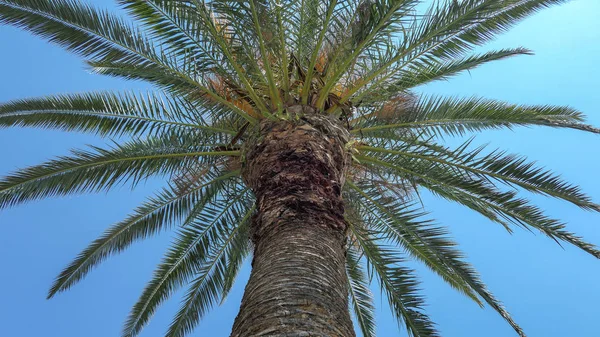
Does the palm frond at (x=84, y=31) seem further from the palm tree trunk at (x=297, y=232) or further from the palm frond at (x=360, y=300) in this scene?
the palm frond at (x=360, y=300)

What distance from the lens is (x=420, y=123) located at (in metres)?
7.75

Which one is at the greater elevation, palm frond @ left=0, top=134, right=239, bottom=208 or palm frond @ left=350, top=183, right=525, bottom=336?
palm frond @ left=350, top=183, right=525, bottom=336

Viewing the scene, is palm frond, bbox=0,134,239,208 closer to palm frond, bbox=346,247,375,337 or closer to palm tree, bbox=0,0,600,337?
palm tree, bbox=0,0,600,337

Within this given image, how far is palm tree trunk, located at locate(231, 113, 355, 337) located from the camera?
3.56 m

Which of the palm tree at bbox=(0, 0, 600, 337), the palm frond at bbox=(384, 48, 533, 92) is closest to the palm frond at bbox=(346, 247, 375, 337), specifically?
the palm tree at bbox=(0, 0, 600, 337)

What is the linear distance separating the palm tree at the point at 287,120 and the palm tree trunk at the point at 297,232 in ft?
0.17

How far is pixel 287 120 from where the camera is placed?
638cm

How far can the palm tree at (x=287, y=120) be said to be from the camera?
22.2 ft

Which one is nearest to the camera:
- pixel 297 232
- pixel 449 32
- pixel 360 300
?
pixel 297 232

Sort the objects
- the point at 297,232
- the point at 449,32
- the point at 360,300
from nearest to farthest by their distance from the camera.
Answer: the point at 297,232
the point at 449,32
the point at 360,300

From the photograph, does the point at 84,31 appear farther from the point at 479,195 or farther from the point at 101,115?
the point at 479,195

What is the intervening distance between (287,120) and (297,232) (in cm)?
208

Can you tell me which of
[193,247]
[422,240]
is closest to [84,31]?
[193,247]

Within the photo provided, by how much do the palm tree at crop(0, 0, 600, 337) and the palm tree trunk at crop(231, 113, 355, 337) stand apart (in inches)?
2.1
